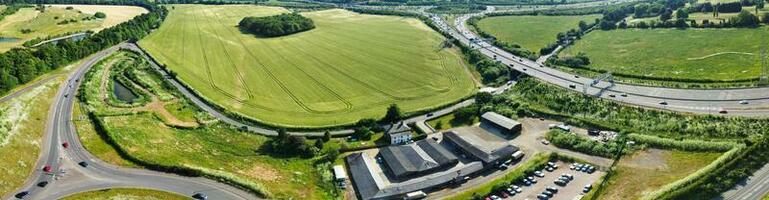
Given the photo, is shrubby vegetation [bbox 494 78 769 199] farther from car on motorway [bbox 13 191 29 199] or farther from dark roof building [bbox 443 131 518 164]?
car on motorway [bbox 13 191 29 199]

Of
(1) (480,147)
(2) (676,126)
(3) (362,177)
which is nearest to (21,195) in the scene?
(3) (362,177)

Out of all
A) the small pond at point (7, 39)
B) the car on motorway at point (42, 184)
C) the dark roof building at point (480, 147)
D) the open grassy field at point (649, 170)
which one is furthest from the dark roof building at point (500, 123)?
the small pond at point (7, 39)

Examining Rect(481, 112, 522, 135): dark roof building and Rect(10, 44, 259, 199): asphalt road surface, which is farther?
Rect(481, 112, 522, 135): dark roof building

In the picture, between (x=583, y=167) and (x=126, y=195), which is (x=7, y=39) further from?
(x=583, y=167)

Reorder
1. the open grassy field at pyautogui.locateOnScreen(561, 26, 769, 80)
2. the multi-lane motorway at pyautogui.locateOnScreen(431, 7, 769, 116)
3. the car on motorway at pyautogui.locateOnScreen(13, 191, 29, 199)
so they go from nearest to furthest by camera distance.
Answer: the car on motorway at pyautogui.locateOnScreen(13, 191, 29, 199) → the multi-lane motorway at pyautogui.locateOnScreen(431, 7, 769, 116) → the open grassy field at pyautogui.locateOnScreen(561, 26, 769, 80)

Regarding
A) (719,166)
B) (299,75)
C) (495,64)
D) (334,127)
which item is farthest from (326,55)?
(719,166)

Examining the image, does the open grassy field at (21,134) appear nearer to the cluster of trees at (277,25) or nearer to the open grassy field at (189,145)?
the open grassy field at (189,145)

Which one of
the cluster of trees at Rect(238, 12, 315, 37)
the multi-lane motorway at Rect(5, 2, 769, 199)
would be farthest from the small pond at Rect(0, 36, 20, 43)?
the cluster of trees at Rect(238, 12, 315, 37)

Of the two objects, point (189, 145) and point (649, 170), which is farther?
point (189, 145)
